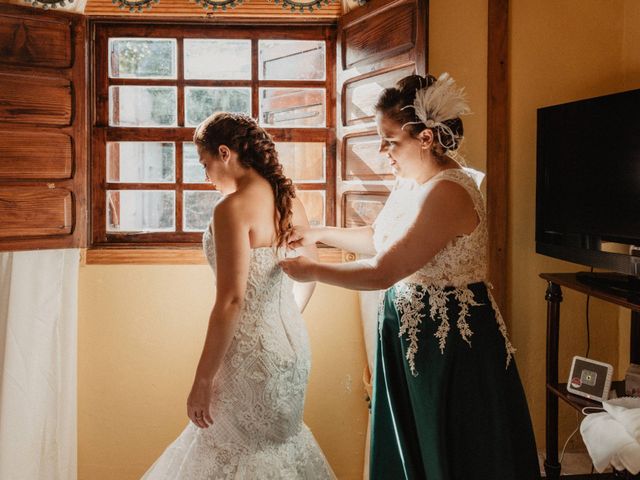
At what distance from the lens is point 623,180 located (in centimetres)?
213

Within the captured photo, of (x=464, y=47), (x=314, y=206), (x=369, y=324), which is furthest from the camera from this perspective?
(x=314, y=206)

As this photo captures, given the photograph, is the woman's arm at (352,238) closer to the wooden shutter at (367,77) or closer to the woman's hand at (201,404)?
the wooden shutter at (367,77)

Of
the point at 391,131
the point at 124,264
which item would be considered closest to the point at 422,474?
the point at 391,131

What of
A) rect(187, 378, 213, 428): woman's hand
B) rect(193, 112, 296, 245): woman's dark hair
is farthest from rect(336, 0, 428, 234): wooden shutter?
rect(187, 378, 213, 428): woman's hand

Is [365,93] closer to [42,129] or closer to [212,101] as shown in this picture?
[212,101]

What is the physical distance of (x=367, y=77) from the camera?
8.91ft

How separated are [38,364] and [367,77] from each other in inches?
73.7

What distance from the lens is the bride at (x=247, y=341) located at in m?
1.88

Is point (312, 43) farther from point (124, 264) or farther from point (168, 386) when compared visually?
point (168, 386)

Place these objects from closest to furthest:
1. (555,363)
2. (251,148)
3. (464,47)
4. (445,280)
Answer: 1. (445,280)
2. (251,148)
3. (555,363)
4. (464,47)

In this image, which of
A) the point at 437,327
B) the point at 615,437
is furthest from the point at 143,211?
the point at 615,437

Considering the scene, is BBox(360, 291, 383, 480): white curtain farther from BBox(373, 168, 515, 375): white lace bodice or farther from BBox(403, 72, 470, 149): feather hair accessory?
BBox(403, 72, 470, 149): feather hair accessory

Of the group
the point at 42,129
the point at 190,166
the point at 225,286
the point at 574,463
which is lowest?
the point at 574,463

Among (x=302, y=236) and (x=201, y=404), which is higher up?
(x=302, y=236)
